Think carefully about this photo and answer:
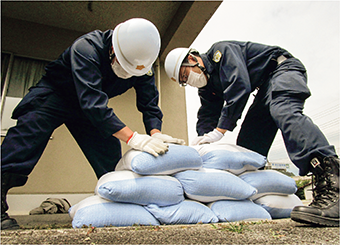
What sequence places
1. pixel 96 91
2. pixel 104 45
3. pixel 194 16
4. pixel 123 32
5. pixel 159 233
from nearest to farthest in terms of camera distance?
pixel 159 233
pixel 96 91
pixel 123 32
pixel 104 45
pixel 194 16

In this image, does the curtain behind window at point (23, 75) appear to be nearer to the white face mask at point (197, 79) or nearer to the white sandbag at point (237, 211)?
the white face mask at point (197, 79)

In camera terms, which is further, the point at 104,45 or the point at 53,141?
Answer: the point at 53,141

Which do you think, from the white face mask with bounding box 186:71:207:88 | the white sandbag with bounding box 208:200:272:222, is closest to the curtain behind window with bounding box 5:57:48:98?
the white face mask with bounding box 186:71:207:88

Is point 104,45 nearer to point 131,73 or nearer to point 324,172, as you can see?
point 131,73

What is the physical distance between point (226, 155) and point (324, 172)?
0.53m

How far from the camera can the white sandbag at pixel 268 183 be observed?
144 centimetres

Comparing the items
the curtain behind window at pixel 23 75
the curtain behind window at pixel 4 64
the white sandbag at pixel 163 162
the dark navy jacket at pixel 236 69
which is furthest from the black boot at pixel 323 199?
the curtain behind window at pixel 4 64

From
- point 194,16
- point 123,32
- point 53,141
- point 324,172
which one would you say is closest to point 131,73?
point 123,32

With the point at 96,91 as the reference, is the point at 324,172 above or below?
above

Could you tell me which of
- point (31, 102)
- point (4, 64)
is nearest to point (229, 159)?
point (31, 102)

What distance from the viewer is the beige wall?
130 inches

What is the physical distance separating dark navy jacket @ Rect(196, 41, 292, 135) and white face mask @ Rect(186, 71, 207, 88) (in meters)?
0.06

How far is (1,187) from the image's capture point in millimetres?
1207

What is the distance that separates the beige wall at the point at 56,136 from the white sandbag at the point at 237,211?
2.70 meters
